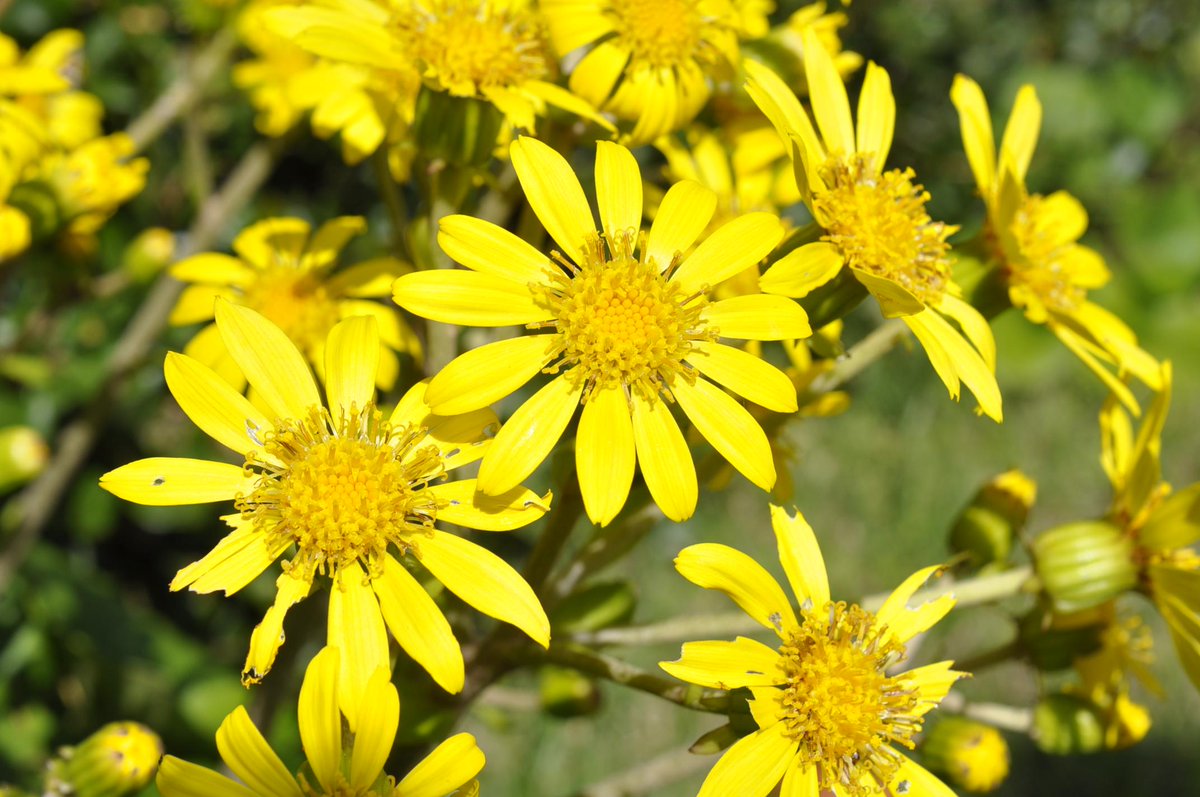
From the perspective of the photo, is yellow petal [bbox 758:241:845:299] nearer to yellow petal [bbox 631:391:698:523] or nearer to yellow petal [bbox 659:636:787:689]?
yellow petal [bbox 631:391:698:523]

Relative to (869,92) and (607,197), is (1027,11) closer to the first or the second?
(869,92)

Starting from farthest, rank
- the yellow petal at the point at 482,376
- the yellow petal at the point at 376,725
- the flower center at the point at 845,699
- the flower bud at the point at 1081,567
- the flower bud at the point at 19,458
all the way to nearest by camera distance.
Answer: the flower bud at the point at 19,458 < the flower bud at the point at 1081,567 < the flower center at the point at 845,699 < the yellow petal at the point at 482,376 < the yellow petal at the point at 376,725

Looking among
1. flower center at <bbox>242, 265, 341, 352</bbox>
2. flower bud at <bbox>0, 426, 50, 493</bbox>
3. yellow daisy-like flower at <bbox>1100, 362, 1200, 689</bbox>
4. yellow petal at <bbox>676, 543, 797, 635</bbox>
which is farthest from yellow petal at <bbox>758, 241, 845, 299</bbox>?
flower bud at <bbox>0, 426, 50, 493</bbox>

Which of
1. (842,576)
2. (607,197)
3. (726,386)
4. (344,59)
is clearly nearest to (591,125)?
(607,197)

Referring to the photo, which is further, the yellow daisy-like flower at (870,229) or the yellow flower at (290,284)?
the yellow flower at (290,284)

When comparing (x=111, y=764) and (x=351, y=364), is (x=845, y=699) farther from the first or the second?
(x=111, y=764)

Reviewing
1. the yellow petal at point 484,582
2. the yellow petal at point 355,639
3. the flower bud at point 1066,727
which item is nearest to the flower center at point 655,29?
the yellow petal at point 484,582

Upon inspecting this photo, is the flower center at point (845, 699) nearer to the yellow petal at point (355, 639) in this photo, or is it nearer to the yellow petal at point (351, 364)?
the yellow petal at point (355, 639)
